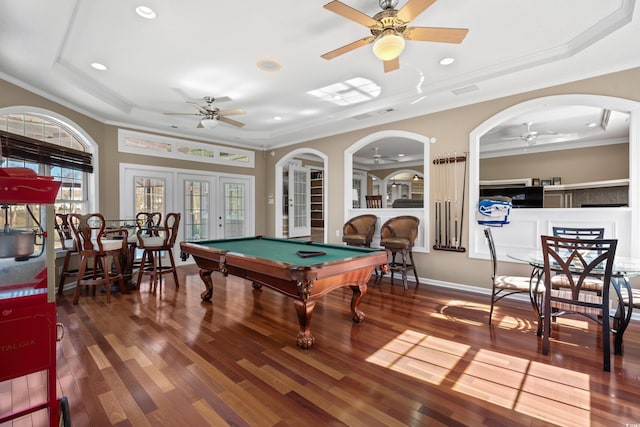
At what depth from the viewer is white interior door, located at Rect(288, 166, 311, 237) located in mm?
8891

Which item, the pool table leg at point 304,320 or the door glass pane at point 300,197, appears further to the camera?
the door glass pane at point 300,197

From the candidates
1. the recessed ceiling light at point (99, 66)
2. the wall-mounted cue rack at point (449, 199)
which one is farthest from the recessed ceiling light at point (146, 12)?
the wall-mounted cue rack at point (449, 199)

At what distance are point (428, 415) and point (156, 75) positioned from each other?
4571 mm

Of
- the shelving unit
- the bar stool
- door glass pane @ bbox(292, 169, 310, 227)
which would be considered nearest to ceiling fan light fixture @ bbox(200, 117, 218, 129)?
the bar stool

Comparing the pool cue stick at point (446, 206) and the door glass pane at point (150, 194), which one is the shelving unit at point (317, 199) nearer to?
the door glass pane at point (150, 194)

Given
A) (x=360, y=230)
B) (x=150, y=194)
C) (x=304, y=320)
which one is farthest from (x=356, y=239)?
(x=150, y=194)

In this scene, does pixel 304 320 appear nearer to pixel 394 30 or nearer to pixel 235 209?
pixel 394 30

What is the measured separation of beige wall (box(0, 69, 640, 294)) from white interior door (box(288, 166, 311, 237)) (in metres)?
2.38

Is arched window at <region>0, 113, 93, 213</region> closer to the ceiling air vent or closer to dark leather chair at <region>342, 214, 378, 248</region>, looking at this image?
dark leather chair at <region>342, 214, 378, 248</region>

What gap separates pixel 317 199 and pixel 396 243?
5.84m

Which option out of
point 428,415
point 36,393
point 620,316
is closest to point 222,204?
point 36,393

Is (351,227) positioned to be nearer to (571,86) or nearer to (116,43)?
(571,86)

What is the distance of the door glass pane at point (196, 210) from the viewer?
658cm

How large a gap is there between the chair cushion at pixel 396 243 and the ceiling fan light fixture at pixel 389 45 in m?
2.81
